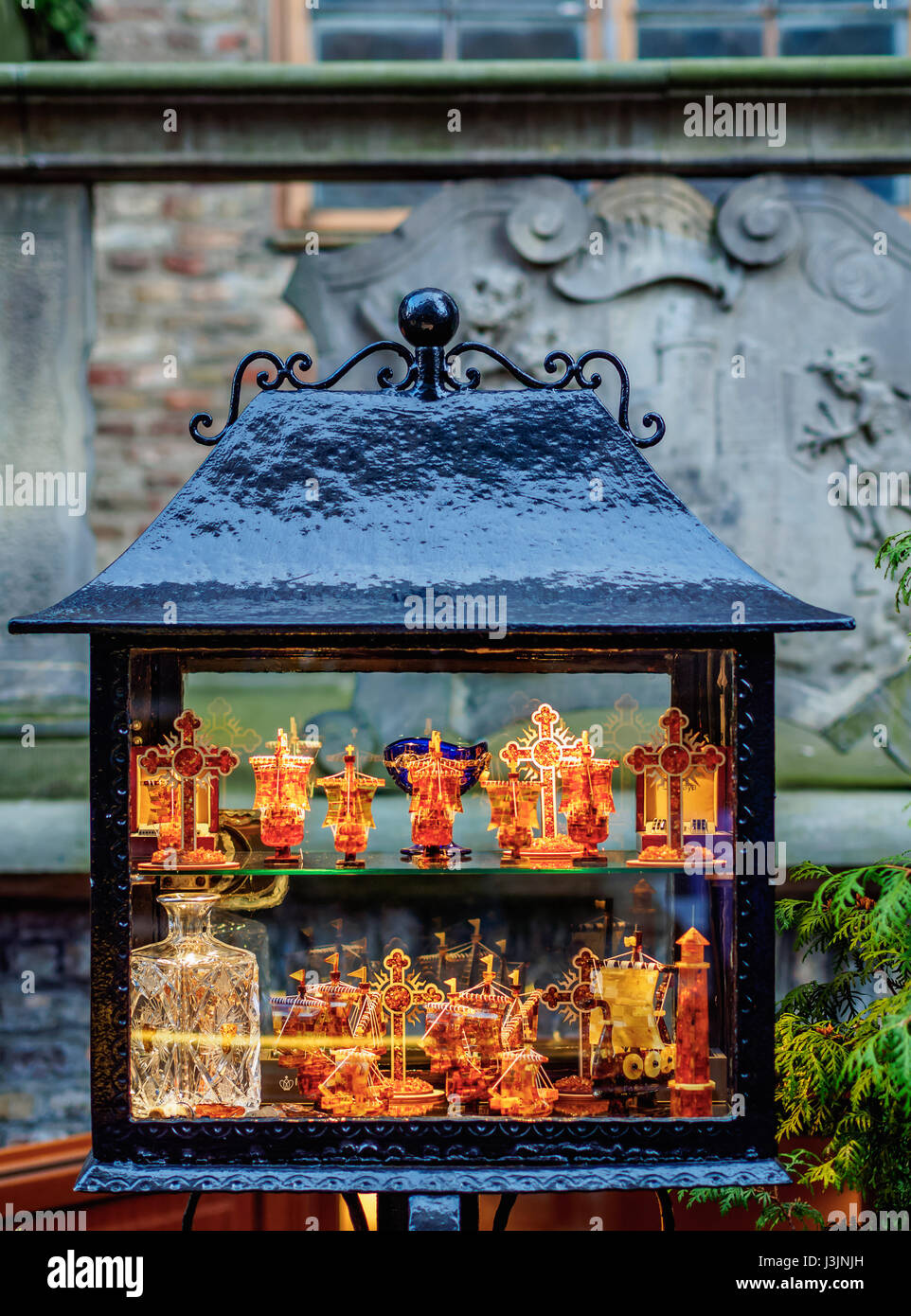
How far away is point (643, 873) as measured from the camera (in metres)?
2.26

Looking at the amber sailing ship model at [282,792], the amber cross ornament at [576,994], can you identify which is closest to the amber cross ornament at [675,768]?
the amber cross ornament at [576,994]

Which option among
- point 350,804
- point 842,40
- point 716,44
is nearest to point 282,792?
point 350,804

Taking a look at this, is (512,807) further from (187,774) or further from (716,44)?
(716,44)

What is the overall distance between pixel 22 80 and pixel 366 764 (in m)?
2.82

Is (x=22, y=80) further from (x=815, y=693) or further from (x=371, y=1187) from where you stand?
(x=371, y=1187)

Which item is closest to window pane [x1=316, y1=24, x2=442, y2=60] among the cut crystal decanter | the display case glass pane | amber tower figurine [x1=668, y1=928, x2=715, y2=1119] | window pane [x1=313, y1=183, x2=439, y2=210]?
window pane [x1=313, y1=183, x2=439, y2=210]

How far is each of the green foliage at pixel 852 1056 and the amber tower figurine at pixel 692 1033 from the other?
0.30 meters

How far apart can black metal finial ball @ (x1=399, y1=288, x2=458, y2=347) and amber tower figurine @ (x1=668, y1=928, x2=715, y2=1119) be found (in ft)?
4.28

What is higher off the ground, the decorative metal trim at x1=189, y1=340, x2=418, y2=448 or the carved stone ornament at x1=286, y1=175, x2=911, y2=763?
the carved stone ornament at x1=286, y1=175, x2=911, y2=763

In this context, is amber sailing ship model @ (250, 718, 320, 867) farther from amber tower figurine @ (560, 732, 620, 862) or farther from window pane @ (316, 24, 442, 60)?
window pane @ (316, 24, 442, 60)

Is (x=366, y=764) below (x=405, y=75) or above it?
below

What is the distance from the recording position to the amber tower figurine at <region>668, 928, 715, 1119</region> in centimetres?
210
